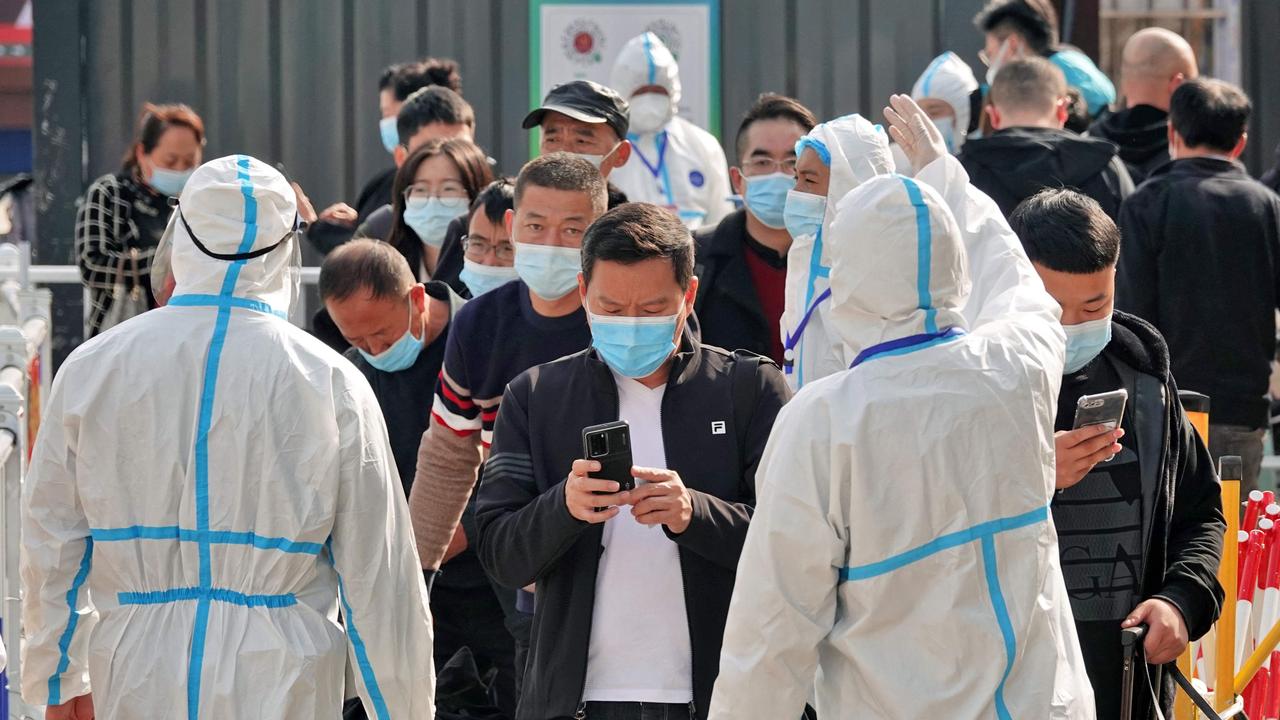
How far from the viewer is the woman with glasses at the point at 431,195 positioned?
5.41 m

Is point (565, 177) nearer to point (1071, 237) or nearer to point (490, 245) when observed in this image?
point (490, 245)

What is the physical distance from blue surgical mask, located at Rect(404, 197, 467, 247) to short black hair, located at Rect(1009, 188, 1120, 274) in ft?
7.67

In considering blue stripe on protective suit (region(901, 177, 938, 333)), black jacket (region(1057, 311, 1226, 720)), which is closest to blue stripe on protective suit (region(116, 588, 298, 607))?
blue stripe on protective suit (region(901, 177, 938, 333))

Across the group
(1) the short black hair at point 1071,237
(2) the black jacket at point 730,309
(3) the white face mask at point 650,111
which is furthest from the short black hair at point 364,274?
(3) the white face mask at point 650,111

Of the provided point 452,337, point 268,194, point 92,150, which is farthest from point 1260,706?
point 92,150

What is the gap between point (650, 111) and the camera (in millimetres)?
6402

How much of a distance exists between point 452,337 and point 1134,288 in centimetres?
262

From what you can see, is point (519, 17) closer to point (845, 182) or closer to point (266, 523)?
point (845, 182)

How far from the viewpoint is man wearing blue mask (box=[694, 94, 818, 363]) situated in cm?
469

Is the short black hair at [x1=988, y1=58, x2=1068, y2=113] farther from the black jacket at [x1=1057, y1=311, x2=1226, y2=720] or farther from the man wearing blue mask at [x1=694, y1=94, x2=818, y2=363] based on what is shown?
the black jacket at [x1=1057, y1=311, x2=1226, y2=720]

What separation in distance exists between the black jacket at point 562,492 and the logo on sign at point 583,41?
14.4 ft

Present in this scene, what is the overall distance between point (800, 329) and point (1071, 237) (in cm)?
91

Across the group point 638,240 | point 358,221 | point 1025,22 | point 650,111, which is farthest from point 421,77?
point 638,240

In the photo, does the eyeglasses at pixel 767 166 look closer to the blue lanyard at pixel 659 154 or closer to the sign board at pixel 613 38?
the blue lanyard at pixel 659 154
